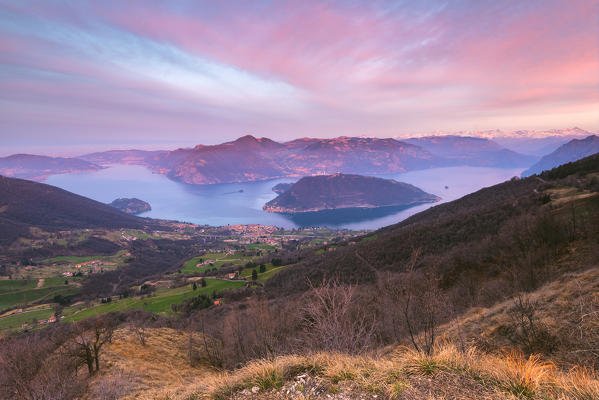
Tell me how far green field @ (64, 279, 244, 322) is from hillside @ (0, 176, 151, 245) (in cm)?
12864

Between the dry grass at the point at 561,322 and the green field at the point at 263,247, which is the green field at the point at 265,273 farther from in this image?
the dry grass at the point at 561,322

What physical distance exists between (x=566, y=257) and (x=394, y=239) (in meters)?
23.8

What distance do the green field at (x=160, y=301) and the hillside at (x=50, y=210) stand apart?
129 metres

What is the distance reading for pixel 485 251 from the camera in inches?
854

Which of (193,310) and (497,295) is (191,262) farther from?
(497,295)

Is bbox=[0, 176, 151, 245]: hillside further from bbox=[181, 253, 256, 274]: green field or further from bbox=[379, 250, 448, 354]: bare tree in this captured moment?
bbox=[379, 250, 448, 354]: bare tree

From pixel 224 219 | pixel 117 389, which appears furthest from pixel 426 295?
pixel 224 219

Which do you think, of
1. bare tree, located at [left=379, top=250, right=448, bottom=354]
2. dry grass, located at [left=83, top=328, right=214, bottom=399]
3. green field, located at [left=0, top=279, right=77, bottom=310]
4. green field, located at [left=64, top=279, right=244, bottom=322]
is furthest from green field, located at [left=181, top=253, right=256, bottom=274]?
bare tree, located at [left=379, top=250, right=448, bottom=354]

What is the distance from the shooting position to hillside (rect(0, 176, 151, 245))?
150 meters

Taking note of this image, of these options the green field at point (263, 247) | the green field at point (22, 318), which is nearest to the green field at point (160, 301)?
the green field at point (22, 318)

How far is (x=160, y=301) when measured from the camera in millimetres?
46312

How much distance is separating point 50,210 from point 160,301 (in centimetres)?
18388

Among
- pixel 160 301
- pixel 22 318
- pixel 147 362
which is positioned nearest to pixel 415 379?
pixel 147 362

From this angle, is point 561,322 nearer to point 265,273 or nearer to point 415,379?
point 415,379
